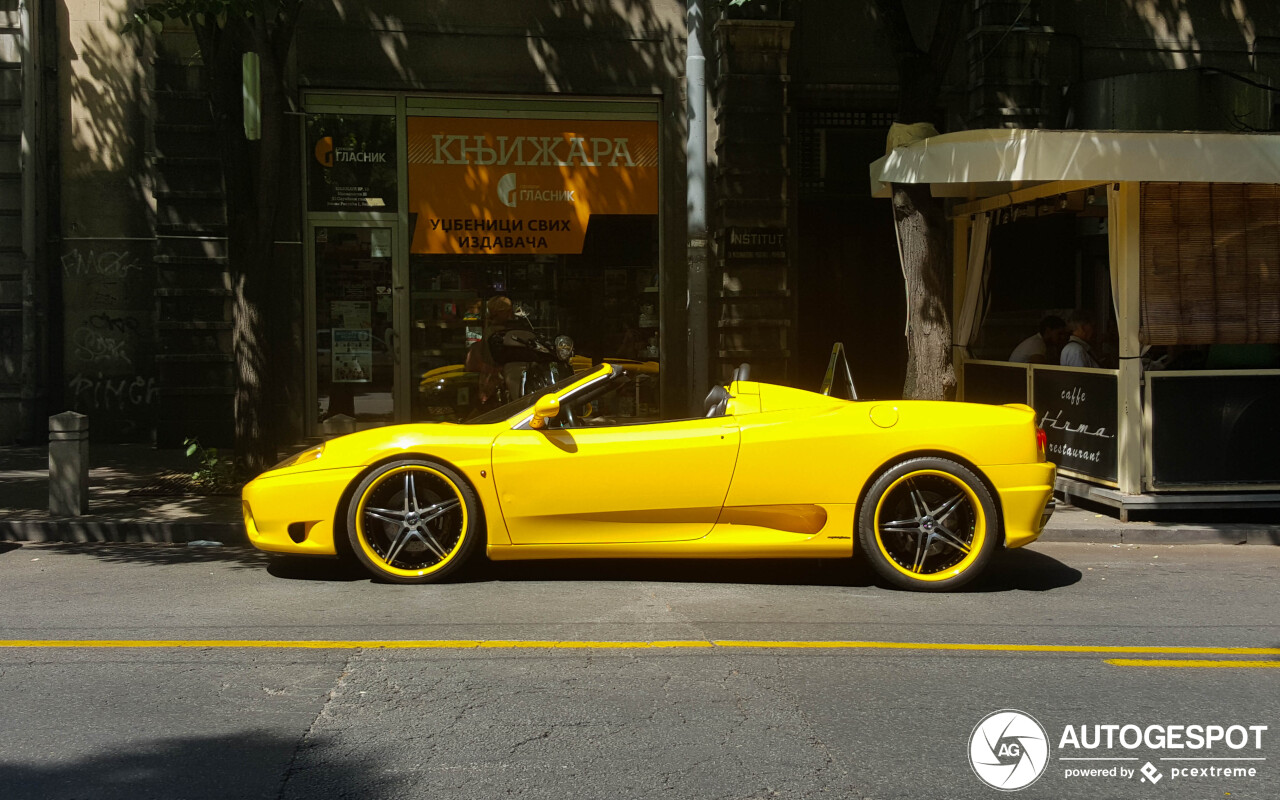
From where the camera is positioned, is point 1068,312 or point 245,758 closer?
point 245,758

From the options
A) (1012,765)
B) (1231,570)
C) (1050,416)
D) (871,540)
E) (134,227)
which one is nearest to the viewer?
(1012,765)

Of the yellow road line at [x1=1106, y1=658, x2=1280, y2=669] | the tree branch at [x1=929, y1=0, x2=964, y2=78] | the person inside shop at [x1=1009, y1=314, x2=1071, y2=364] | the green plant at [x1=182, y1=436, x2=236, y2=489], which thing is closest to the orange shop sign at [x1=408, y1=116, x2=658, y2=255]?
the green plant at [x1=182, y1=436, x2=236, y2=489]

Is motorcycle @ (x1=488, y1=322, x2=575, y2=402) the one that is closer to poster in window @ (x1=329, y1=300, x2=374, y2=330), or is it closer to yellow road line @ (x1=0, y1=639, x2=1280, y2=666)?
poster in window @ (x1=329, y1=300, x2=374, y2=330)

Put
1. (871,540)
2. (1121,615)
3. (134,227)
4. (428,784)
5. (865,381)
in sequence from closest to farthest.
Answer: (428,784), (1121,615), (871,540), (134,227), (865,381)

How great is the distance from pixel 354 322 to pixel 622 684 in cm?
964

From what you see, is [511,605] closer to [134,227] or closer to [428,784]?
[428,784]

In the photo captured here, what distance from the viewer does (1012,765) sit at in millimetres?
3824

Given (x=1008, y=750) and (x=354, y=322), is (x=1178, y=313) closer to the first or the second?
(x=1008, y=750)

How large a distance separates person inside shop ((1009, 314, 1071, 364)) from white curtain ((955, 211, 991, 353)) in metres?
0.64

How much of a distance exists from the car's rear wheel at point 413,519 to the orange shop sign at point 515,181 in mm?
7199

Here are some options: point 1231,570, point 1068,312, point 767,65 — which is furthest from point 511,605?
A: point 1068,312

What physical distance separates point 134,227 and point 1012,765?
40.1ft

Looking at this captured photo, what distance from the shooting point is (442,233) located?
1335 centimetres

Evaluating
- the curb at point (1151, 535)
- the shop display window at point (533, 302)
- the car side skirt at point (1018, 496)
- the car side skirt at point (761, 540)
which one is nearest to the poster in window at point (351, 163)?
the shop display window at point (533, 302)
